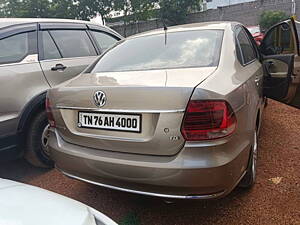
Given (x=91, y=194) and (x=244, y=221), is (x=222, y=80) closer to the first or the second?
(x=244, y=221)

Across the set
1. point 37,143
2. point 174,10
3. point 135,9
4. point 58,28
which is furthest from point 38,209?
point 135,9

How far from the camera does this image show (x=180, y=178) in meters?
1.88

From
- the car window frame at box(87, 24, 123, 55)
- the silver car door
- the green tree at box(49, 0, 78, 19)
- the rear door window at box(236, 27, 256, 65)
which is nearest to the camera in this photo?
the rear door window at box(236, 27, 256, 65)

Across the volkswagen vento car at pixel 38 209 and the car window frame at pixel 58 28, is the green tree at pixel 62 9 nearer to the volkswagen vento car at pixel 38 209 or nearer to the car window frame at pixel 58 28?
the car window frame at pixel 58 28

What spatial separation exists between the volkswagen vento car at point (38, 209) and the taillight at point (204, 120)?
725mm

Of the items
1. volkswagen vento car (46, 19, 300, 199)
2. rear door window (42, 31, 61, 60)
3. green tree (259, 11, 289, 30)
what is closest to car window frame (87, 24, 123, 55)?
rear door window (42, 31, 61, 60)

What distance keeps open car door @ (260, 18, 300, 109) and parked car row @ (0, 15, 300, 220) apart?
0.05ft

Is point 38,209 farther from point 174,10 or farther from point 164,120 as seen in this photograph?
point 174,10

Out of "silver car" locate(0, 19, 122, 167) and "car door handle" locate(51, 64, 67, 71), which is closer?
"silver car" locate(0, 19, 122, 167)

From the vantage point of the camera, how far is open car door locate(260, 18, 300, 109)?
3.30 metres

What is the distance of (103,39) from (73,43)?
2.17ft

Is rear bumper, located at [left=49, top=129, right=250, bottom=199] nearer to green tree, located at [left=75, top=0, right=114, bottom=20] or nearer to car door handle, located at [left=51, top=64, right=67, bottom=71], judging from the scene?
car door handle, located at [left=51, top=64, right=67, bottom=71]

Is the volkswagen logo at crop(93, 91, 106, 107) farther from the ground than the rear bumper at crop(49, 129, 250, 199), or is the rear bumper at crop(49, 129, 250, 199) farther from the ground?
the volkswagen logo at crop(93, 91, 106, 107)

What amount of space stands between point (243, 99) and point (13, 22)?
2.63 m
